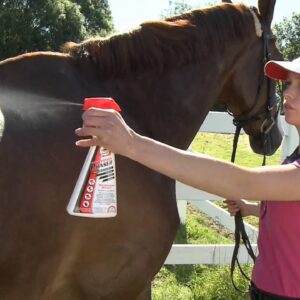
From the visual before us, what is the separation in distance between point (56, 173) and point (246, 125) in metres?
1.54

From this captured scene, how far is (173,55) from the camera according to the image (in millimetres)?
2594

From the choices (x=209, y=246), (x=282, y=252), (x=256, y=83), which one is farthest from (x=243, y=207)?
(x=209, y=246)

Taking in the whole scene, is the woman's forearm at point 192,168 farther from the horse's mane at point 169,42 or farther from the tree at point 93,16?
the tree at point 93,16

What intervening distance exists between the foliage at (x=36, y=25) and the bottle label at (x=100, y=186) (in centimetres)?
2685

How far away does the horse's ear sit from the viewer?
116 inches

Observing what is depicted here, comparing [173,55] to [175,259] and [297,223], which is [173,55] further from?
[175,259]

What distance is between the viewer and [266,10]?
9.72ft

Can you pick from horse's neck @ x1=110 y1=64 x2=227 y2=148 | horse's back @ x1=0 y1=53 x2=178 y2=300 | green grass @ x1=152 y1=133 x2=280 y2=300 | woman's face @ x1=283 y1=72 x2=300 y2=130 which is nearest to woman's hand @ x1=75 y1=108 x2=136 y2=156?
horse's back @ x1=0 y1=53 x2=178 y2=300

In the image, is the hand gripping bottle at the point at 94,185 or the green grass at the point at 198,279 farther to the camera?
the green grass at the point at 198,279

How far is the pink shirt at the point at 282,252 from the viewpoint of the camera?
189cm

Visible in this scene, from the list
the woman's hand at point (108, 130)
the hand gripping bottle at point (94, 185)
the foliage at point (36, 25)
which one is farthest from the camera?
the foliage at point (36, 25)

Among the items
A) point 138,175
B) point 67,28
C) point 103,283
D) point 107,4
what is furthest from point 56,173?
point 107,4

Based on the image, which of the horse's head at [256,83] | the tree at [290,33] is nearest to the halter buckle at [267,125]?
the horse's head at [256,83]

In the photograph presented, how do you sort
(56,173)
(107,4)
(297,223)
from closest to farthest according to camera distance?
(297,223), (56,173), (107,4)
